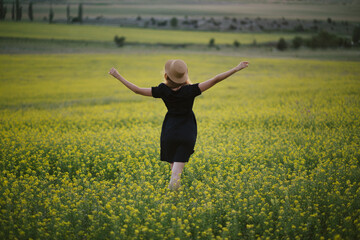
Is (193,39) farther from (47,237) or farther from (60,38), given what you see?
(47,237)

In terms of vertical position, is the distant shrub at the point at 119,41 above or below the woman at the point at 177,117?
above

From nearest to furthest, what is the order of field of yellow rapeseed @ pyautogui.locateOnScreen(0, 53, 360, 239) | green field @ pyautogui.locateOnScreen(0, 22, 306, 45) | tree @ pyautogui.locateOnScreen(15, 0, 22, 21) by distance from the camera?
field of yellow rapeseed @ pyautogui.locateOnScreen(0, 53, 360, 239) < green field @ pyautogui.locateOnScreen(0, 22, 306, 45) < tree @ pyautogui.locateOnScreen(15, 0, 22, 21)

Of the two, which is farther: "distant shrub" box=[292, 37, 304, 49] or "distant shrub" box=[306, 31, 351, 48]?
"distant shrub" box=[292, 37, 304, 49]

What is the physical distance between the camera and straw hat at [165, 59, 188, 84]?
14.7 feet

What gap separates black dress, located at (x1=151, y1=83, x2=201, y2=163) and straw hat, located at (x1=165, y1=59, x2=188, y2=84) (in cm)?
13

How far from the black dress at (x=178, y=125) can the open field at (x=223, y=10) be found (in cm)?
5060

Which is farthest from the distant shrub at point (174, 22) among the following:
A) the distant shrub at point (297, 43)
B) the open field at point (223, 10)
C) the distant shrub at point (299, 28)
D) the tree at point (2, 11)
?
the tree at point (2, 11)

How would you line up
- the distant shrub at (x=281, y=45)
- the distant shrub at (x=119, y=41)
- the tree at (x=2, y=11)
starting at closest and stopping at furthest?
1. the tree at (x=2, y=11)
2. the distant shrub at (x=281, y=45)
3. the distant shrub at (x=119, y=41)

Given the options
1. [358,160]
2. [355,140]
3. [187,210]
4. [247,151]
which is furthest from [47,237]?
[355,140]

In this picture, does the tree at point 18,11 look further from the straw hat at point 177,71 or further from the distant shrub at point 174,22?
the straw hat at point 177,71

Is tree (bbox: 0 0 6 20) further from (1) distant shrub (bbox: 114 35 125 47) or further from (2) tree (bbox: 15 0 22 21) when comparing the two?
(1) distant shrub (bbox: 114 35 125 47)

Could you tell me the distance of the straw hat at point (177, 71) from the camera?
4480 mm

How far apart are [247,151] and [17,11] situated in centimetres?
6401

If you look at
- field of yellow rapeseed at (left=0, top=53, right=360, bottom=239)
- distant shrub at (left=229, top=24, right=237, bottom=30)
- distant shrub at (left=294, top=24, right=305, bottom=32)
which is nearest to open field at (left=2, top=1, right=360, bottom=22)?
distant shrub at (left=294, top=24, right=305, bottom=32)
